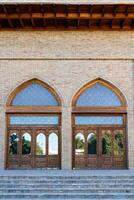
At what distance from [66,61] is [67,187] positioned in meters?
5.19

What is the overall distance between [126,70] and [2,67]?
4503mm

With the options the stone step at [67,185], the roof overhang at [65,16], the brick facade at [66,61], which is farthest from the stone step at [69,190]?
the roof overhang at [65,16]

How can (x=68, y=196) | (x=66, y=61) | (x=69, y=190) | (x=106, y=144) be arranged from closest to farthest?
1. (x=68, y=196)
2. (x=69, y=190)
3. (x=66, y=61)
4. (x=106, y=144)

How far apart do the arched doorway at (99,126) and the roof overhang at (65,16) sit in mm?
2142

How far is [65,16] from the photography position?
565 inches

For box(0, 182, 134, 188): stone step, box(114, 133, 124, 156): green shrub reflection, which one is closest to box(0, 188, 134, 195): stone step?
box(0, 182, 134, 188): stone step

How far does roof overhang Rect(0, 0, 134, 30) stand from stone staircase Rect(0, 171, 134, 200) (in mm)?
5620

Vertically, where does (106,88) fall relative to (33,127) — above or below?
above

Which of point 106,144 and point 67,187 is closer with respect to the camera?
point 67,187

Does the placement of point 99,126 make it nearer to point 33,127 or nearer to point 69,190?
point 33,127

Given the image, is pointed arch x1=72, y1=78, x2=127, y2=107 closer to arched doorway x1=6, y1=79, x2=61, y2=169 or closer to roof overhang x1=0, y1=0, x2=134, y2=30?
arched doorway x1=6, y1=79, x2=61, y2=169

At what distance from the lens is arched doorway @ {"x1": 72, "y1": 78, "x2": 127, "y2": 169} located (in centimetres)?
1487

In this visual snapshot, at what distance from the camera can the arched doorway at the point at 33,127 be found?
14.9 m

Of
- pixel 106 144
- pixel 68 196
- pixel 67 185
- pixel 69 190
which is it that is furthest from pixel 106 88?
pixel 68 196
